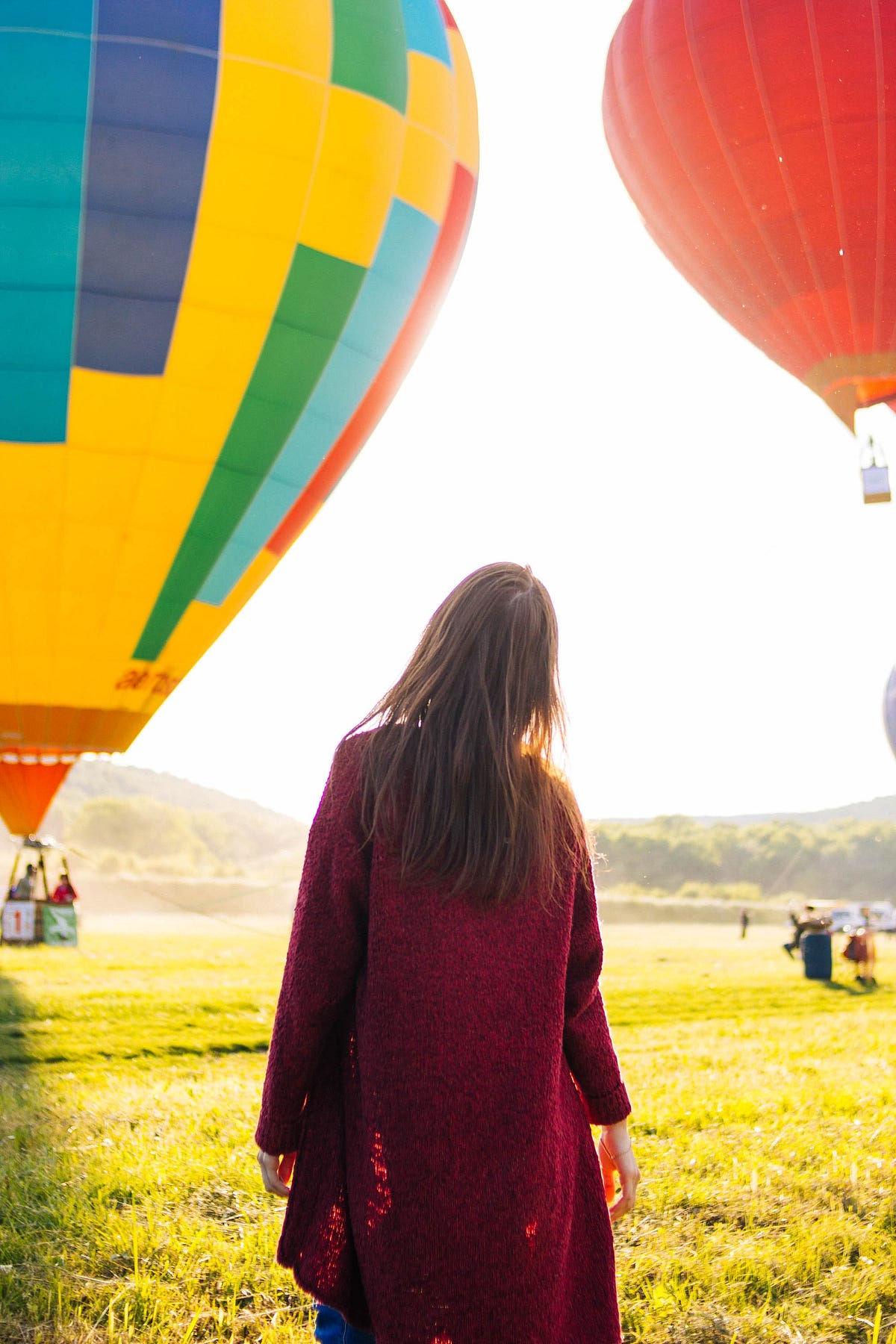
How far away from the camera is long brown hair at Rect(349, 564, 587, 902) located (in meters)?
1.80

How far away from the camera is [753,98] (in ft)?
38.0

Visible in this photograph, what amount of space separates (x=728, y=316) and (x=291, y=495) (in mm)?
6110

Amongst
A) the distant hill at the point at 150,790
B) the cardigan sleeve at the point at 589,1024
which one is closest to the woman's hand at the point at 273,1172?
the cardigan sleeve at the point at 589,1024

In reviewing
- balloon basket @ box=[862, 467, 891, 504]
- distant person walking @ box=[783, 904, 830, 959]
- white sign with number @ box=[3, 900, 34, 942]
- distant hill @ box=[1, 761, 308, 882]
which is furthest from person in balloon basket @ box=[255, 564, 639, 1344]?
distant hill @ box=[1, 761, 308, 882]

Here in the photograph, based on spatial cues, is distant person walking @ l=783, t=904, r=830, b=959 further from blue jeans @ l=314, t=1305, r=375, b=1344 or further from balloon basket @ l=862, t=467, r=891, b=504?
blue jeans @ l=314, t=1305, r=375, b=1344

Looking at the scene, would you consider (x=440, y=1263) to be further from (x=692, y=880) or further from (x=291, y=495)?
(x=692, y=880)

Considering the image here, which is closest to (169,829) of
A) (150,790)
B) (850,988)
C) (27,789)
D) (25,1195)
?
(150,790)

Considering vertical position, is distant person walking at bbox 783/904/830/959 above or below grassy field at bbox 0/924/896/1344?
above

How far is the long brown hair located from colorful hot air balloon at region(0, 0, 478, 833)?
7367 millimetres

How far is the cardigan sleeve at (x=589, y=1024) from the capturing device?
1.93 m

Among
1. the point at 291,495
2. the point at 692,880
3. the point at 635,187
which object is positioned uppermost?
the point at 635,187

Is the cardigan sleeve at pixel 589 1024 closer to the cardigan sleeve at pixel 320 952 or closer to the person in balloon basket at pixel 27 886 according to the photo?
the cardigan sleeve at pixel 320 952

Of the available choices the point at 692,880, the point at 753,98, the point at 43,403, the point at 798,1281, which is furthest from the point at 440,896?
the point at 692,880

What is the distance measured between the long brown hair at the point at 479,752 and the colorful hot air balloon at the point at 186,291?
7.37 meters
